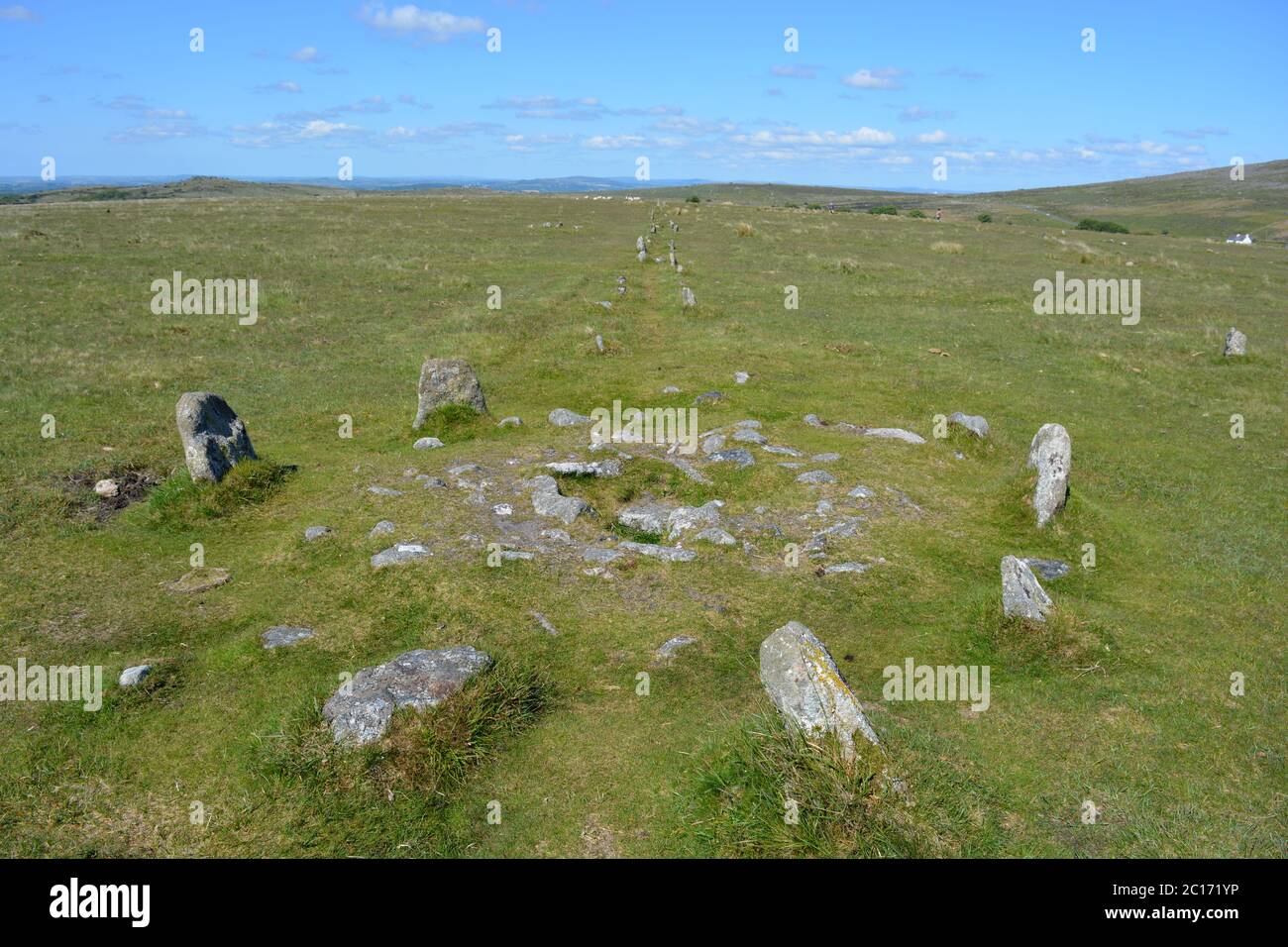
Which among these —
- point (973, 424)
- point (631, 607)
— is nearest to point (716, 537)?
point (631, 607)

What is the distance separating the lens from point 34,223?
55.5 meters

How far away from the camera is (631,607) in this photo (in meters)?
10.8

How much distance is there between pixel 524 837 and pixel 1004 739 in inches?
208

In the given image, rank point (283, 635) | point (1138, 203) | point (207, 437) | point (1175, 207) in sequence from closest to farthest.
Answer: point (283, 635) < point (207, 437) < point (1175, 207) < point (1138, 203)

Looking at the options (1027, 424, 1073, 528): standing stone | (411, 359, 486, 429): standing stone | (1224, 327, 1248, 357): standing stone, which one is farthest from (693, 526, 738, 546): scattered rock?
(1224, 327, 1248, 357): standing stone

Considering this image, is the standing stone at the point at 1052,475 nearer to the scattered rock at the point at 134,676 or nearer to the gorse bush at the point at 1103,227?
the scattered rock at the point at 134,676

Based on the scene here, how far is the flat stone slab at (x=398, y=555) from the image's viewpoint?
11.4 metres

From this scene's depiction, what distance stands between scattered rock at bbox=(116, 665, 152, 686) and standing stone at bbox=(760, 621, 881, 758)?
7.39m

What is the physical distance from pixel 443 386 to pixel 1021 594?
13.0 m

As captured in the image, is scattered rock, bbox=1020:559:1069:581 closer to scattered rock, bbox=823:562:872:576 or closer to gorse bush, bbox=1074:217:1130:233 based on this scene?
scattered rock, bbox=823:562:872:576

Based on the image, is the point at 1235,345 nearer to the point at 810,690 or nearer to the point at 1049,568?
the point at 1049,568

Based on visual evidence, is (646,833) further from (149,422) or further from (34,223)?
(34,223)
